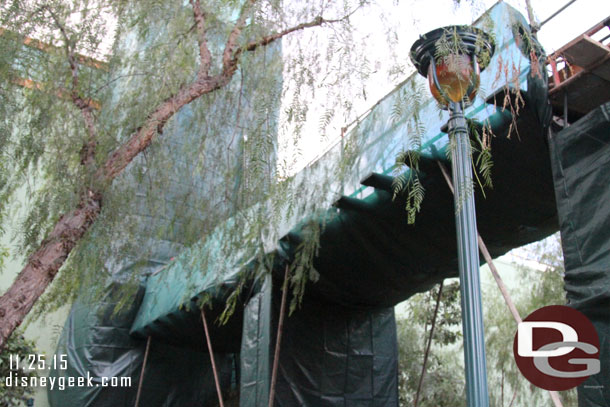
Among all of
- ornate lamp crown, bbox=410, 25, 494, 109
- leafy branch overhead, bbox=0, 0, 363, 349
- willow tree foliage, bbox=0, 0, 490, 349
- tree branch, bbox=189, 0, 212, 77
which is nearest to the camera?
ornate lamp crown, bbox=410, 25, 494, 109

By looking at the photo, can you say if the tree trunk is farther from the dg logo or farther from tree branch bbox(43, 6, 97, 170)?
the dg logo

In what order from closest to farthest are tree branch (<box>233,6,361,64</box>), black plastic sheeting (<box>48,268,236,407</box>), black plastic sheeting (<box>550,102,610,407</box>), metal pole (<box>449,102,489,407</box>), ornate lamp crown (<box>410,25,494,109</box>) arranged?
metal pole (<box>449,102,489,407</box>)
ornate lamp crown (<box>410,25,494,109</box>)
black plastic sheeting (<box>550,102,610,407</box>)
tree branch (<box>233,6,361,64</box>)
black plastic sheeting (<box>48,268,236,407</box>)

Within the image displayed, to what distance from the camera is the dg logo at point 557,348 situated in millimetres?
2361

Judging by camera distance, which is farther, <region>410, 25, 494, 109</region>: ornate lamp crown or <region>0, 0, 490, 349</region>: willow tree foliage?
<region>0, 0, 490, 349</region>: willow tree foliage

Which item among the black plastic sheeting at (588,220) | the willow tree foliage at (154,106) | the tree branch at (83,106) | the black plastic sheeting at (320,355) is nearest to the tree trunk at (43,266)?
the willow tree foliage at (154,106)

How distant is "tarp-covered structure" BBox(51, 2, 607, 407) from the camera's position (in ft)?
10.2

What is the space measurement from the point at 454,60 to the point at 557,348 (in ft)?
4.48

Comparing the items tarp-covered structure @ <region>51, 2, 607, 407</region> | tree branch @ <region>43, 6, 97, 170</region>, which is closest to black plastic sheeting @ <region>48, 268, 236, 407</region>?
tarp-covered structure @ <region>51, 2, 607, 407</region>

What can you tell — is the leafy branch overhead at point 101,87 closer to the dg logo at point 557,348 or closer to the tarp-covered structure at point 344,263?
the tarp-covered structure at point 344,263

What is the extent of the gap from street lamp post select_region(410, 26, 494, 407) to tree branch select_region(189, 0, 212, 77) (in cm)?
145

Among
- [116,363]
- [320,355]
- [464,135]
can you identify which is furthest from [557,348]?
[116,363]

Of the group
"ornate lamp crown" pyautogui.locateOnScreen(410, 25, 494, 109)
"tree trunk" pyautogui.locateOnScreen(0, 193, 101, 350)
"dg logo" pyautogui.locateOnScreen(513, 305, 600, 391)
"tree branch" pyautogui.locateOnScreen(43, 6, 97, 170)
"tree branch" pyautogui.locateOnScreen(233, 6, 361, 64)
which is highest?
"tree branch" pyautogui.locateOnScreen(233, 6, 361, 64)

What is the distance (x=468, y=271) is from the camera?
1827mm

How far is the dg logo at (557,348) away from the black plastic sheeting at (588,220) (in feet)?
→ 0.17
